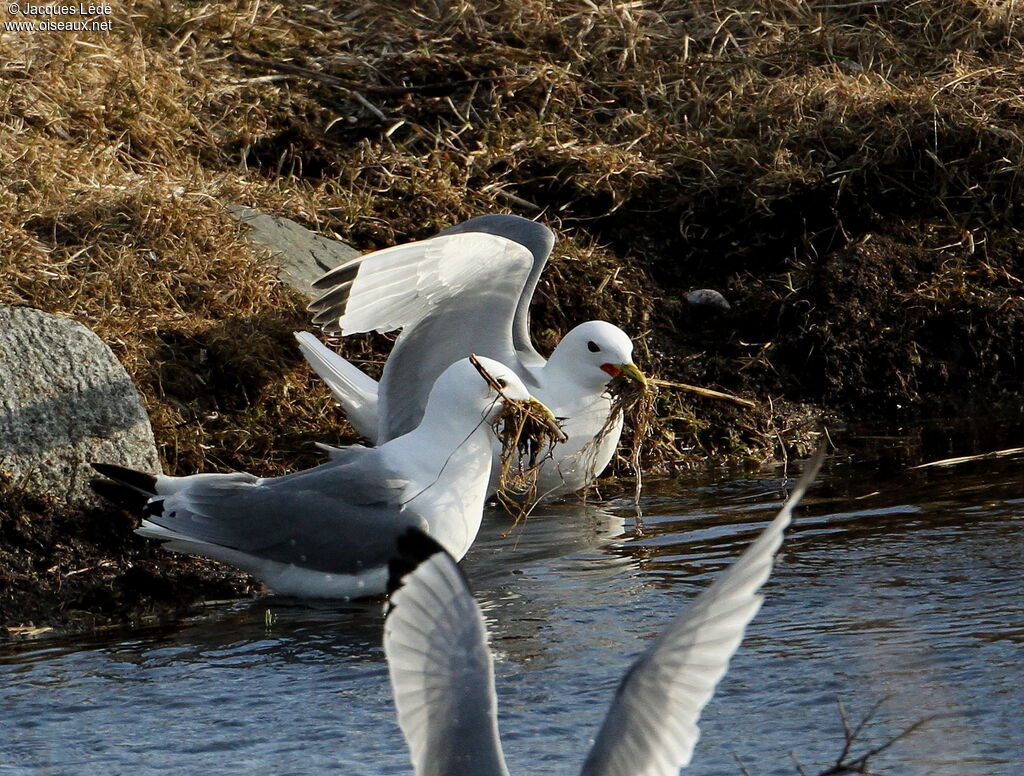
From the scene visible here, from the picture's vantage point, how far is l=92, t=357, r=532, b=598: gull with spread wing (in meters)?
4.94

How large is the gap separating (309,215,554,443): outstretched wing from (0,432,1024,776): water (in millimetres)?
714

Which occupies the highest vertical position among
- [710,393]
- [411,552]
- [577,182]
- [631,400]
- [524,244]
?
[577,182]

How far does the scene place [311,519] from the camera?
500 centimetres

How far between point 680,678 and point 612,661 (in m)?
1.63

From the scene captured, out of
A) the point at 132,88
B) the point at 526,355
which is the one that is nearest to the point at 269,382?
the point at 526,355

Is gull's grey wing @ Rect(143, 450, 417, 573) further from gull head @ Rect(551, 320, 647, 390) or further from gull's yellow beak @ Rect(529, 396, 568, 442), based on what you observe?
gull head @ Rect(551, 320, 647, 390)

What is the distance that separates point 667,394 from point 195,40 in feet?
12.1

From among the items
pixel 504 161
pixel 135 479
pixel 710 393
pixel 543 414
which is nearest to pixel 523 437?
pixel 543 414

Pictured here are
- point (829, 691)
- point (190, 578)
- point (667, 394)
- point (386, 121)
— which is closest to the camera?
point (829, 691)

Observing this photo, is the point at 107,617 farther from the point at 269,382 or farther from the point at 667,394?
the point at 667,394

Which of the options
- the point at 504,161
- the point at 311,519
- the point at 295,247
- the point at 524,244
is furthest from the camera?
the point at 504,161

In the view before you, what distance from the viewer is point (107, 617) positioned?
4785 millimetres

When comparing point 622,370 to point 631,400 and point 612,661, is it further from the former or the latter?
point 612,661

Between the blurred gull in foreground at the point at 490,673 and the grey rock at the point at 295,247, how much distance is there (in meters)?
4.48
